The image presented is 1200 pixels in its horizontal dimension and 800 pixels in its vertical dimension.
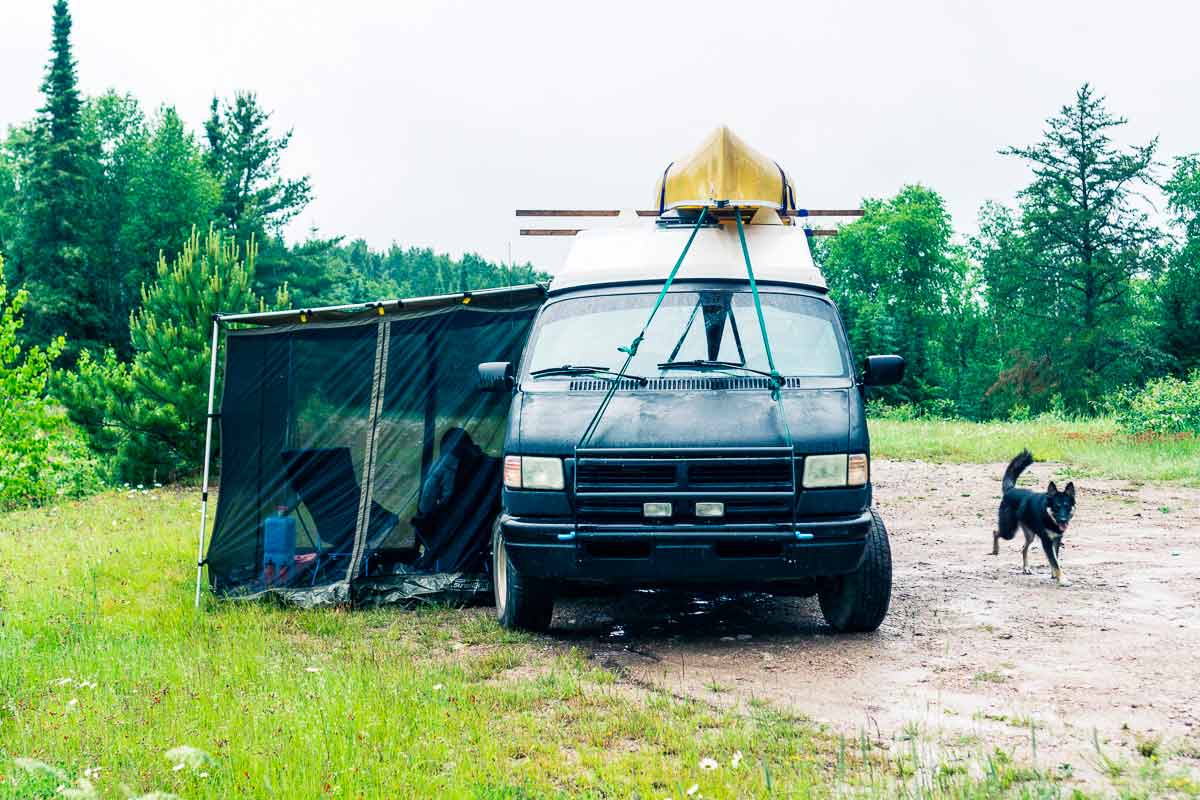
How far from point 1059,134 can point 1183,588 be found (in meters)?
42.4

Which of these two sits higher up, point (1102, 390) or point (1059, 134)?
point (1059, 134)

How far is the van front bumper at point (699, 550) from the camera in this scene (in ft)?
21.4

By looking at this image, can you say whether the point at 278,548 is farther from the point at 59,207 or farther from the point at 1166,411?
the point at 59,207

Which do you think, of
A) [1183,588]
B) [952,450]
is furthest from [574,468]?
[952,450]

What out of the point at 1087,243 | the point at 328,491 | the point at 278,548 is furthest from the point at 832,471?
the point at 1087,243

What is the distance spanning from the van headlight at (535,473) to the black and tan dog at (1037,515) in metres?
4.47

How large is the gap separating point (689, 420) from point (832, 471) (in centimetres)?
93

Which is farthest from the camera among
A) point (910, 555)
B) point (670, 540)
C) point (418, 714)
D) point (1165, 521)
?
point (1165, 521)

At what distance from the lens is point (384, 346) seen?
9.15m

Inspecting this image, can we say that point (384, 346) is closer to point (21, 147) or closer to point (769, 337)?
point (769, 337)

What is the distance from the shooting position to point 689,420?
6.73 m

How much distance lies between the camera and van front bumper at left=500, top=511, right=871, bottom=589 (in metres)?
6.53

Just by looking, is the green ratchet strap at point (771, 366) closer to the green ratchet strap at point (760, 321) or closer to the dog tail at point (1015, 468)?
the green ratchet strap at point (760, 321)

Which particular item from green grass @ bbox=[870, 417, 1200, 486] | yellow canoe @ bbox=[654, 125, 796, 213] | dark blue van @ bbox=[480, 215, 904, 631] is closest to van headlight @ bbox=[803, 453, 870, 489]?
dark blue van @ bbox=[480, 215, 904, 631]
